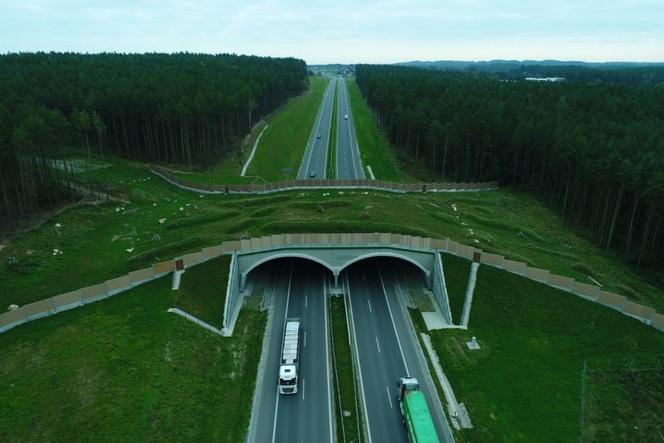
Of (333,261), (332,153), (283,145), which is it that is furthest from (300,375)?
(283,145)

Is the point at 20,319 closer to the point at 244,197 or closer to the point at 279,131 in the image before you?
the point at 244,197

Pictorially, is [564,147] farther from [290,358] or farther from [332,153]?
[290,358]

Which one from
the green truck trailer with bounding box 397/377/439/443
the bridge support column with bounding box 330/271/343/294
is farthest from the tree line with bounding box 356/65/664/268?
the green truck trailer with bounding box 397/377/439/443

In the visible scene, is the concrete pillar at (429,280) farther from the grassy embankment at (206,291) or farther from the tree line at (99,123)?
the tree line at (99,123)

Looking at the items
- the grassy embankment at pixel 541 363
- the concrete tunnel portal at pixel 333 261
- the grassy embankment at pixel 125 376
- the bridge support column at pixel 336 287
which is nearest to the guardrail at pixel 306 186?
the concrete tunnel portal at pixel 333 261

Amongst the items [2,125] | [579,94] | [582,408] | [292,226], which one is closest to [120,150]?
[2,125]

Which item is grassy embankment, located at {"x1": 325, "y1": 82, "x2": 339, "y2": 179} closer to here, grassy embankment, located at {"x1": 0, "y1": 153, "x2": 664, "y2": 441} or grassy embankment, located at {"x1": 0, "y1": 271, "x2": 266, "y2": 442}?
grassy embankment, located at {"x1": 0, "y1": 153, "x2": 664, "y2": 441}
